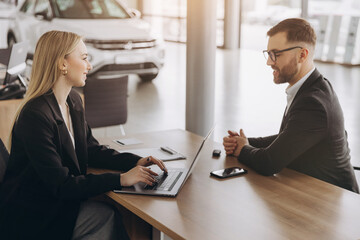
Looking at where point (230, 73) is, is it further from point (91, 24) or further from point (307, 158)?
point (307, 158)

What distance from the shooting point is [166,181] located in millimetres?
2277

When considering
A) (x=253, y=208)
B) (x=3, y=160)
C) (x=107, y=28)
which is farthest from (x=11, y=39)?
(x=253, y=208)

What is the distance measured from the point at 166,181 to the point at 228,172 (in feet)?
1.00

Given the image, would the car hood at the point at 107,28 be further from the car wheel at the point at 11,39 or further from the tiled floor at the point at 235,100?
the car wheel at the point at 11,39

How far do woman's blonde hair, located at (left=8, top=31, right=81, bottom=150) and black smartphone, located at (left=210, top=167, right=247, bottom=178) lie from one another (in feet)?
2.82

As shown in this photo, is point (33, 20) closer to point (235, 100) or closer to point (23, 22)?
point (23, 22)

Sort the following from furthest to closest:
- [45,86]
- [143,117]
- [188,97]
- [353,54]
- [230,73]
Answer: [353,54] < [230,73] < [143,117] < [188,97] < [45,86]

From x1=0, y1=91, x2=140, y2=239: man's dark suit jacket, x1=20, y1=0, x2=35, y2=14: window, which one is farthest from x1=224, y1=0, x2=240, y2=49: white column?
x1=0, y1=91, x2=140, y2=239: man's dark suit jacket

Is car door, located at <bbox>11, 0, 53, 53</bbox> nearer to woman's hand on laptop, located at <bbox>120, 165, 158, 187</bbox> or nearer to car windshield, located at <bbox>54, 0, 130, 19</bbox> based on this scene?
car windshield, located at <bbox>54, 0, 130, 19</bbox>

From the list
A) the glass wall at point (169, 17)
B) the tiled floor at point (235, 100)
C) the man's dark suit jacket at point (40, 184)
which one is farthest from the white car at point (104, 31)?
the glass wall at point (169, 17)

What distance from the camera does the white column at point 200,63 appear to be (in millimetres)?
4379

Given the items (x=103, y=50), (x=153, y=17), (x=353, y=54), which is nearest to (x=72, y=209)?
(x=103, y=50)

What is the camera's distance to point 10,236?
214cm

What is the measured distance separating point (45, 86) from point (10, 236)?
68 centimetres
